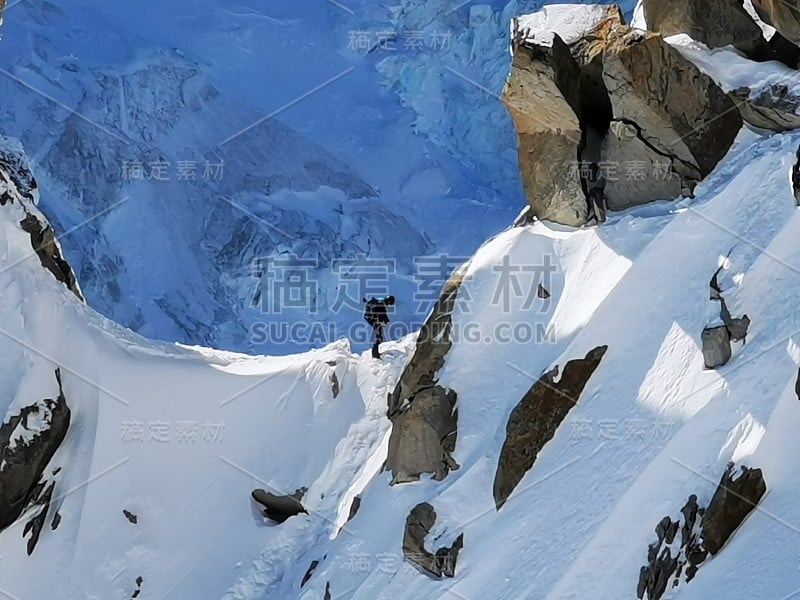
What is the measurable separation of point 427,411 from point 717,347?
157 inches

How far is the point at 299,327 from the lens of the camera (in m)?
29.5

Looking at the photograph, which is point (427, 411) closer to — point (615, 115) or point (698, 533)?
point (615, 115)

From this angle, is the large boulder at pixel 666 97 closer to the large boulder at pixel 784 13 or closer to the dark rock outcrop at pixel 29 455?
the large boulder at pixel 784 13

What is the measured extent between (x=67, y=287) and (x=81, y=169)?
1642cm

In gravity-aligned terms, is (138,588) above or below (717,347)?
below

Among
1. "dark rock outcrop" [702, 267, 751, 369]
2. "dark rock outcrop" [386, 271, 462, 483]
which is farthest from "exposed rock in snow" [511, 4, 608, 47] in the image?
"dark rock outcrop" [702, 267, 751, 369]

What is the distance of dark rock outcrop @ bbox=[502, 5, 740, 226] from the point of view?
1252 centimetres

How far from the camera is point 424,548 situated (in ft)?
34.0

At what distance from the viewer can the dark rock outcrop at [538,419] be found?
1027 centimetres

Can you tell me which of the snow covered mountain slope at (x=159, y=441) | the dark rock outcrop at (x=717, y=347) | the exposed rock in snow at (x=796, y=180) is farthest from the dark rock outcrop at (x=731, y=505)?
the snow covered mountain slope at (x=159, y=441)

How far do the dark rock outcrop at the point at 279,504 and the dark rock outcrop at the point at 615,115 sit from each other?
207 inches

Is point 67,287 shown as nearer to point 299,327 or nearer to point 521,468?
point 521,468

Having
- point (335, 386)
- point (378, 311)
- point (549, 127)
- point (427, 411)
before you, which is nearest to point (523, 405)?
point (427, 411)

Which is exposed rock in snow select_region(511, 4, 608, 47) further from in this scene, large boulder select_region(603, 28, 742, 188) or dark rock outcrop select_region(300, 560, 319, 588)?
dark rock outcrop select_region(300, 560, 319, 588)
